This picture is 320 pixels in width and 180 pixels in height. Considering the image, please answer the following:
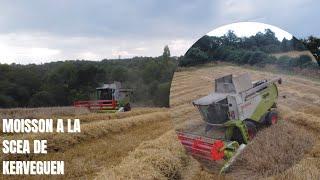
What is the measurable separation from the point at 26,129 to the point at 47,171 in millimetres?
8583

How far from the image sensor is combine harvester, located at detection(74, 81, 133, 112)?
91.3ft

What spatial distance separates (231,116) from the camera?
504cm

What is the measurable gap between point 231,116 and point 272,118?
585 mm

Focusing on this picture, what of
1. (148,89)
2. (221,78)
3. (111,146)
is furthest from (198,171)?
(148,89)

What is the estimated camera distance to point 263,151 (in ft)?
17.7

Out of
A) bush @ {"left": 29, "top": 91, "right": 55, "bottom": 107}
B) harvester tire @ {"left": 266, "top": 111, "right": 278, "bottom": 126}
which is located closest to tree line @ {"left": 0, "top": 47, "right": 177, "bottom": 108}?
bush @ {"left": 29, "top": 91, "right": 55, "bottom": 107}

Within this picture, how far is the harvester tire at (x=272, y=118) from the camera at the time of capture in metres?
5.38

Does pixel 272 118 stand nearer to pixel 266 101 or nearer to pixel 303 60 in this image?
pixel 266 101

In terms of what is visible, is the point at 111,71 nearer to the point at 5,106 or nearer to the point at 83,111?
the point at 5,106

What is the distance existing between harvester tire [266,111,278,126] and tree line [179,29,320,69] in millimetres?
516

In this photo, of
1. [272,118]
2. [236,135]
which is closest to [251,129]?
[236,135]

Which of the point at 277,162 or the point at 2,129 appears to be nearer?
the point at 277,162

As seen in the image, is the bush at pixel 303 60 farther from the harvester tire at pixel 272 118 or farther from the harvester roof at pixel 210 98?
the harvester roof at pixel 210 98

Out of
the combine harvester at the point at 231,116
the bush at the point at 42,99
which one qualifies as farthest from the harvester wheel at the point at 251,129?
the bush at the point at 42,99
